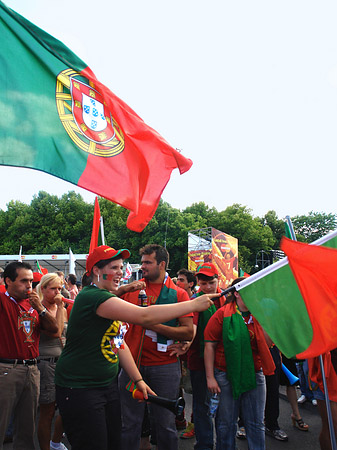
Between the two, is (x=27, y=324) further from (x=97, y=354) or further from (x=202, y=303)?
(x=202, y=303)

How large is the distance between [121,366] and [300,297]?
1710 millimetres

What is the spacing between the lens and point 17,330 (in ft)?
11.3

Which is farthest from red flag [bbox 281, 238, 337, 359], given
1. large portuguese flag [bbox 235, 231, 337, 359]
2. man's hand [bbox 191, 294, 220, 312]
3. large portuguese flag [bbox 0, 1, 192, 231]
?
large portuguese flag [bbox 0, 1, 192, 231]

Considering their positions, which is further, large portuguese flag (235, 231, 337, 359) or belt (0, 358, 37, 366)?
belt (0, 358, 37, 366)

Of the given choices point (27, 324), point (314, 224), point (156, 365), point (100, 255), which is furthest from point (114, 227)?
point (100, 255)

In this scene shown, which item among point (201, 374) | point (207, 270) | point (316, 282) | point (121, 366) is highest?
point (207, 270)

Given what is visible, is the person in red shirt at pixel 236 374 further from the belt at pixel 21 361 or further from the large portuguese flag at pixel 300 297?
the belt at pixel 21 361

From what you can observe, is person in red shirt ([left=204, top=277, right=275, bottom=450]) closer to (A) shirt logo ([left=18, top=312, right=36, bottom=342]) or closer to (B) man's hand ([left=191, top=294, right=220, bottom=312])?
(B) man's hand ([left=191, top=294, right=220, bottom=312])

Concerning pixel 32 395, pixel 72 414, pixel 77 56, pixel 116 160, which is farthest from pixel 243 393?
pixel 77 56

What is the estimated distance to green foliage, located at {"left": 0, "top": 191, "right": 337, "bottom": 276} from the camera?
1515 inches

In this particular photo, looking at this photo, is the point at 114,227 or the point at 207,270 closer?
the point at 207,270

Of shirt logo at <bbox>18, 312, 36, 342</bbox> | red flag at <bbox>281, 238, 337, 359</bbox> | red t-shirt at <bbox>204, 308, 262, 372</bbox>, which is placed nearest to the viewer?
red flag at <bbox>281, 238, 337, 359</bbox>

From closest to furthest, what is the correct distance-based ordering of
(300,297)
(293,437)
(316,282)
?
(316,282)
(300,297)
(293,437)

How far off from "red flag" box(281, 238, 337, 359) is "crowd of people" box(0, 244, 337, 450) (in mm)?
945
